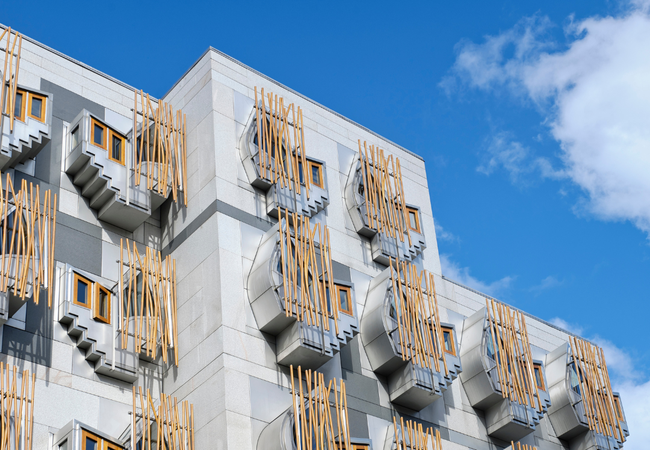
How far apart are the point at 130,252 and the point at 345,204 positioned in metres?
8.85

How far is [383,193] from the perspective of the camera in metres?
35.0

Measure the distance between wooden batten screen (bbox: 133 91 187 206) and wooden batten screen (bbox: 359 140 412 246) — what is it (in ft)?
23.7

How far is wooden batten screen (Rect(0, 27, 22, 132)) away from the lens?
2755cm

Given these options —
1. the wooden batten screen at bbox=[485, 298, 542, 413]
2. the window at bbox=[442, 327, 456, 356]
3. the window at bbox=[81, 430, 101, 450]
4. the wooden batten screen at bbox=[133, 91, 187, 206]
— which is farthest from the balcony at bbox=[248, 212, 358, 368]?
the wooden batten screen at bbox=[485, 298, 542, 413]

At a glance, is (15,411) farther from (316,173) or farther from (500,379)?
(500,379)

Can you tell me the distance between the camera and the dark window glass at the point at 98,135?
1155 inches

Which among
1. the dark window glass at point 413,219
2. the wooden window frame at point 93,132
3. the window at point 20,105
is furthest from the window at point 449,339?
the window at point 20,105

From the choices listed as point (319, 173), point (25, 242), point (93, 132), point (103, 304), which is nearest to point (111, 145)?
point (93, 132)

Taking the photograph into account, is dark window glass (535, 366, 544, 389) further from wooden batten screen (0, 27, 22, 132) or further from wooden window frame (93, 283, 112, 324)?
wooden batten screen (0, 27, 22, 132)

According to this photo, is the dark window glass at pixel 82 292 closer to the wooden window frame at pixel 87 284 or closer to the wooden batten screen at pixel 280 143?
the wooden window frame at pixel 87 284

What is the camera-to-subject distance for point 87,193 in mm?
29234

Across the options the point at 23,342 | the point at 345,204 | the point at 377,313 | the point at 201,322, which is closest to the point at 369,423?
the point at 377,313

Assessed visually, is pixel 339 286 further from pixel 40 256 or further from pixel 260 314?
pixel 40 256

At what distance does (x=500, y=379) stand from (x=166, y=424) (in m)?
13.9
